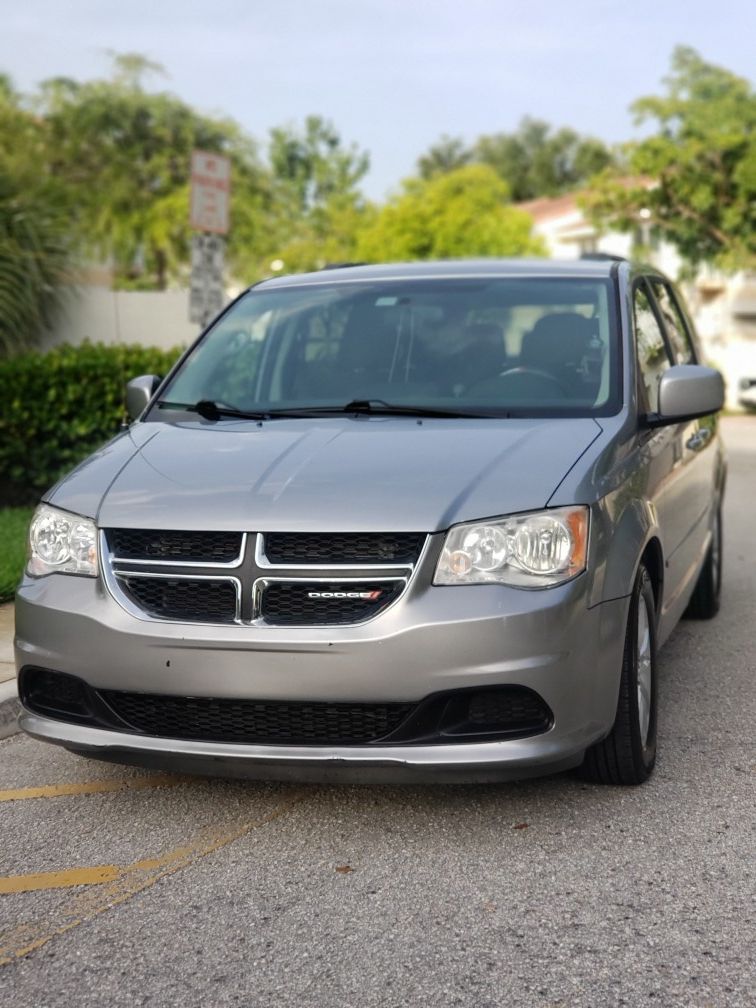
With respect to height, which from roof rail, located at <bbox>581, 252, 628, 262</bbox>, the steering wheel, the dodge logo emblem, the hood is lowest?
the dodge logo emblem

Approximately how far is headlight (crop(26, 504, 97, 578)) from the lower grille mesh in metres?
0.41

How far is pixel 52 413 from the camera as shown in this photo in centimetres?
1124

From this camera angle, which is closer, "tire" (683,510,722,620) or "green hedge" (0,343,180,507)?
"tire" (683,510,722,620)

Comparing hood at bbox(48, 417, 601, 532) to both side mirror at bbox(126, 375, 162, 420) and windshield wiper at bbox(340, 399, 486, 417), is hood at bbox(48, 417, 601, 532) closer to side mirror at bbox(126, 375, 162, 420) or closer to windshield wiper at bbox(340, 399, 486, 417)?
windshield wiper at bbox(340, 399, 486, 417)

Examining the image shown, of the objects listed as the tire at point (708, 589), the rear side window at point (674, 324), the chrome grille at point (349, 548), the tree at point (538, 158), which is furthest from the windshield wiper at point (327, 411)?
the tree at point (538, 158)

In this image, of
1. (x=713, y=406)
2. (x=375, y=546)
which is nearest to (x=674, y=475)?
(x=713, y=406)

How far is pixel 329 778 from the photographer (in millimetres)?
4219

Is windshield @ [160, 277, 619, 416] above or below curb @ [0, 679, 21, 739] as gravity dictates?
above

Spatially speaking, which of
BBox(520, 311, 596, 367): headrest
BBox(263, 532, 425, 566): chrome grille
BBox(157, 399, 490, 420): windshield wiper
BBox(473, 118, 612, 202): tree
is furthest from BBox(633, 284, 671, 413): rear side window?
BBox(473, 118, 612, 202): tree

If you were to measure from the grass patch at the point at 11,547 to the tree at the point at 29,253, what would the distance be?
9.20 feet

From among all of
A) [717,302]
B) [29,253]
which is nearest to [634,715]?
[29,253]

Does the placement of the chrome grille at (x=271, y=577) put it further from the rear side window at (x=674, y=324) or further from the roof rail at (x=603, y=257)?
the rear side window at (x=674, y=324)

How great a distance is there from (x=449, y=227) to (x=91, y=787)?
50552 mm

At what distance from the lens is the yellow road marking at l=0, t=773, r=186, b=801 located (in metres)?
4.92
